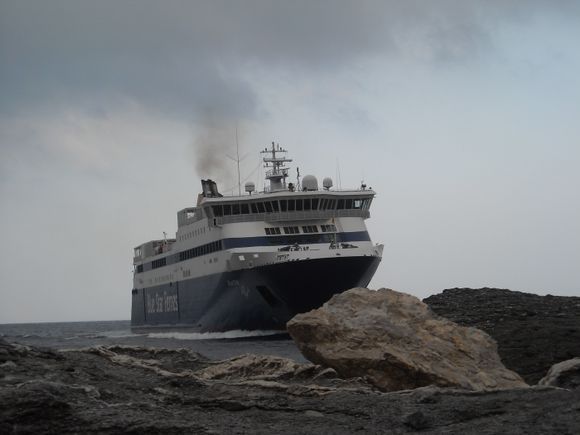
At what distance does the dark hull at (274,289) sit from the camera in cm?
3678

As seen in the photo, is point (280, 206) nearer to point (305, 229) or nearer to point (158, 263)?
point (305, 229)

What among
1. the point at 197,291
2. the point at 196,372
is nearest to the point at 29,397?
the point at 196,372

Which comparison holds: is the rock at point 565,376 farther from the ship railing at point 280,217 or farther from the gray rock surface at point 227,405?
the ship railing at point 280,217

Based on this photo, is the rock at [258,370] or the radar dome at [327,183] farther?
the radar dome at [327,183]

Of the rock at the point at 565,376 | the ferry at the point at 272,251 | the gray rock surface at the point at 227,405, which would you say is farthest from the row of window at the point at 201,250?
the gray rock surface at the point at 227,405

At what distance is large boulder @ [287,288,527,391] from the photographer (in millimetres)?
9320

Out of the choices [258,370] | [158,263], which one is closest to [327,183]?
[158,263]

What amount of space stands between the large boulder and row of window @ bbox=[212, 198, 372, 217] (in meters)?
29.9

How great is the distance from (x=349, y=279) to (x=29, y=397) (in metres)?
31.8

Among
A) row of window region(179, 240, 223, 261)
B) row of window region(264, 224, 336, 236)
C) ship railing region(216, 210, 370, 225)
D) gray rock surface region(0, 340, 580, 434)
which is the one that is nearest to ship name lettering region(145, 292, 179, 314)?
row of window region(179, 240, 223, 261)

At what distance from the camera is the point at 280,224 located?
134 ft

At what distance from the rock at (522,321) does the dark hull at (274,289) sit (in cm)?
716

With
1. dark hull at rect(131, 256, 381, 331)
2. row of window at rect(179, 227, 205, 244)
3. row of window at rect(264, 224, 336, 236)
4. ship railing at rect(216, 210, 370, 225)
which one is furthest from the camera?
row of window at rect(179, 227, 205, 244)

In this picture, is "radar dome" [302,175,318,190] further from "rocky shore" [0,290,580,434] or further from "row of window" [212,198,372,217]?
"rocky shore" [0,290,580,434]
